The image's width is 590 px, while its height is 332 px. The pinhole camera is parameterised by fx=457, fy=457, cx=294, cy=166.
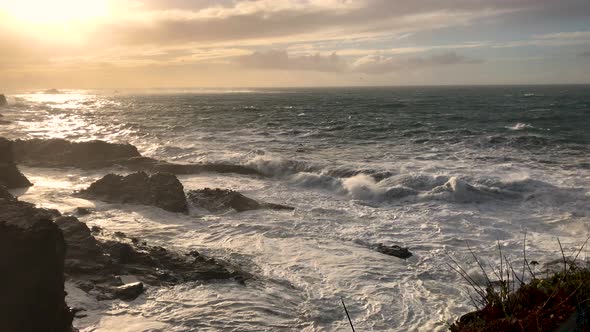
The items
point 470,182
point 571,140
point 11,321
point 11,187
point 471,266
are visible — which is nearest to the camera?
point 11,321

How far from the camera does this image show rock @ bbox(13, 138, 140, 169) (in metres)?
26.0

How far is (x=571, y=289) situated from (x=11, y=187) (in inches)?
802

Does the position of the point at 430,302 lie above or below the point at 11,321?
below

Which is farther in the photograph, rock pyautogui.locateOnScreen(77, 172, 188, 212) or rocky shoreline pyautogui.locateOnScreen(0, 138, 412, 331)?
rock pyautogui.locateOnScreen(77, 172, 188, 212)

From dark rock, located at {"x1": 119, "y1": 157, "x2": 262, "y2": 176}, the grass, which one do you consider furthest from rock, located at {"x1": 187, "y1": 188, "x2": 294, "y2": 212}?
the grass

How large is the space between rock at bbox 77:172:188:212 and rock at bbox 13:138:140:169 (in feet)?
25.6

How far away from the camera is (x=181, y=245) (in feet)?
42.5

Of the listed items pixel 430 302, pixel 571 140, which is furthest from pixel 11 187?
pixel 571 140

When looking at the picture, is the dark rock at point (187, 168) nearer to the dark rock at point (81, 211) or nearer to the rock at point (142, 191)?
the rock at point (142, 191)

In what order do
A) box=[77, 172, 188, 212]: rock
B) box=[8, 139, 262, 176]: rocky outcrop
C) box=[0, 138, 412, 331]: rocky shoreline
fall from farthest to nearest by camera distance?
box=[8, 139, 262, 176]: rocky outcrop → box=[77, 172, 188, 212]: rock → box=[0, 138, 412, 331]: rocky shoreline

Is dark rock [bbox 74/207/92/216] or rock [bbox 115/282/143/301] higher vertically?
dark rock [bbox 74/207/92/216]

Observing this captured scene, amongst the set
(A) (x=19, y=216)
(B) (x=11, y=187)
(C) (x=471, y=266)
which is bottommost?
(C) (x=471, y=266)

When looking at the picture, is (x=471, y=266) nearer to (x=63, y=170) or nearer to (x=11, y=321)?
(x=11, y=321)

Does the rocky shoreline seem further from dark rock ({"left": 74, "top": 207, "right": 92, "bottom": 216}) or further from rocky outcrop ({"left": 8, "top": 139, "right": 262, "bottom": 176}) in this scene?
rocky outcrop ({"left": 8, "top": 139, "right": 262, "bottom": 176})
